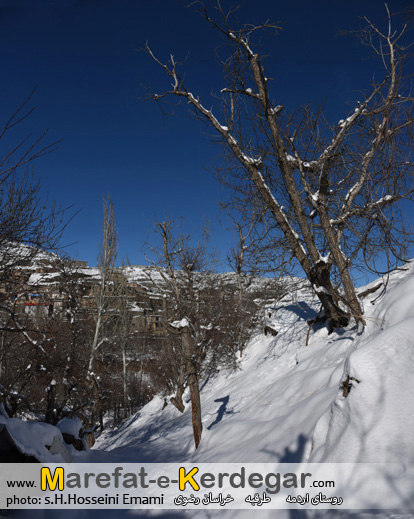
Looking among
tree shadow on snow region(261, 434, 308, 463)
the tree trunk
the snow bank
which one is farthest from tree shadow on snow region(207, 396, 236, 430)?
the snow bank

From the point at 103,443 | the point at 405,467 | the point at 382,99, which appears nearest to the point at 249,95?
the point at 382,99

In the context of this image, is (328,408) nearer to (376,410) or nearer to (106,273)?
(376,410)

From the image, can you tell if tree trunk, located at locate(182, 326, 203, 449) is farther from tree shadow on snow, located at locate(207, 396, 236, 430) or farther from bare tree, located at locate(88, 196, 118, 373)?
bare tree, located at locate(88, 196, 118, 373)

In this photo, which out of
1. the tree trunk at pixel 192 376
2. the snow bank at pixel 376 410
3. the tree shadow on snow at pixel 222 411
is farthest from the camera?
the tree shadow on snow at pixel 222 411

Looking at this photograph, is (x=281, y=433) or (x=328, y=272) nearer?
(x=281, y=433)

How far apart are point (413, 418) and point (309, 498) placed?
1.08 metres

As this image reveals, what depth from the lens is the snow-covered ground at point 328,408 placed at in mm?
2414

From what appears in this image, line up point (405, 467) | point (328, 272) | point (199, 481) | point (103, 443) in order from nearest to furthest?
point (405, 467)
point (199, 481)
point (328, 272)
point (103, 443)

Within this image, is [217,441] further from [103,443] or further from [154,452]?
[103,443]

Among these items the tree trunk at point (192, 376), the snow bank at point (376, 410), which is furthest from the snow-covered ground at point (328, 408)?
the tree trunk at point (192, 376)

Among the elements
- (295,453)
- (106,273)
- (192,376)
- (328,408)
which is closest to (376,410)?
(328,408)

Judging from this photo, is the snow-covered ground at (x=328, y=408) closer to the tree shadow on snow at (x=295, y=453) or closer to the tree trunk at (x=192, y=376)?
the tree shadow on snow at (x=295, y=453)

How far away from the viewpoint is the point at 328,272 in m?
6.09

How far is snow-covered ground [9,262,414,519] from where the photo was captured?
2.41 metres
